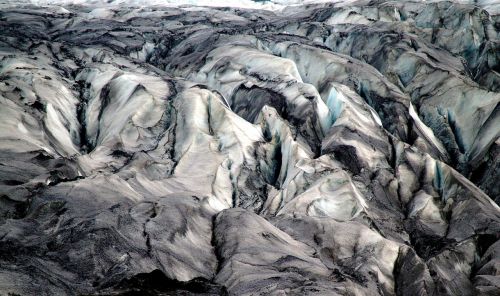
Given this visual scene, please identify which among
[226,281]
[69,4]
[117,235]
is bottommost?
[69,4]

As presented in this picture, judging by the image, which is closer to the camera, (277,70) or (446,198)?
(446,198)

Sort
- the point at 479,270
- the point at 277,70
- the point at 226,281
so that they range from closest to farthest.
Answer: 1. the point at 226,281
2. the point at 479,270
3. the point at 277,70

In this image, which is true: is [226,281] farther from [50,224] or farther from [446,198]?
[446,198]

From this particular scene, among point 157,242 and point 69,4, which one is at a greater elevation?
→ point 157,242

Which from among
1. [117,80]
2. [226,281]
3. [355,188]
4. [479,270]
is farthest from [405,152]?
[117,80]

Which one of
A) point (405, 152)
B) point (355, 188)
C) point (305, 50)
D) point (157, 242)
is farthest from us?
point (305, 50)

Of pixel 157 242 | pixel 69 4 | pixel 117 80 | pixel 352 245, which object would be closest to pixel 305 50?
pixel 117 80

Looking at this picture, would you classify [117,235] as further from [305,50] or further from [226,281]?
[305,50]
